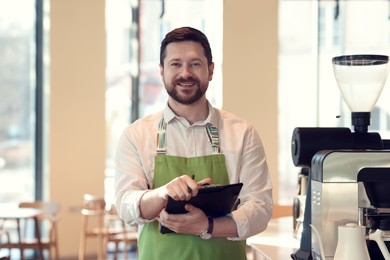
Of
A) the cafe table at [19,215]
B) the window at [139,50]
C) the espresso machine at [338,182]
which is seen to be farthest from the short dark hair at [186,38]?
the window at [139,50]

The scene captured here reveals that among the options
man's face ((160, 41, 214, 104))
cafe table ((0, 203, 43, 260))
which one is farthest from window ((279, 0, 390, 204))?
man's face ((160, 41, 214, 104))

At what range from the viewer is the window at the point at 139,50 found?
27.0 feet

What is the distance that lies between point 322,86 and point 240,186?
723 cm

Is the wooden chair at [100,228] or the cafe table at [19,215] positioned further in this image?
the wooden chair at [100,228]

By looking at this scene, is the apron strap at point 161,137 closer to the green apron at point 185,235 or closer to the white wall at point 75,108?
the green apron at point 185,235

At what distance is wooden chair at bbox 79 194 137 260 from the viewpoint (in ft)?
22.9

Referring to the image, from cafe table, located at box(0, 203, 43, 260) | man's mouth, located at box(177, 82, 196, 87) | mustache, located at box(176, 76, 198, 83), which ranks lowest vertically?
cafe table, located at box(0, 203, 43, 260)

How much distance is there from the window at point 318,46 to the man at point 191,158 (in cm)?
669

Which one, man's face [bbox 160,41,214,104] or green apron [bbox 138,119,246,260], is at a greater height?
man's face [bbox 160,41,214,104]

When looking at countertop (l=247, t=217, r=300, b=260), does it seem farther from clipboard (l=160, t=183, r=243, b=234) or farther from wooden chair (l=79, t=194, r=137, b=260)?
wooden chair (l=79, t=194, r=137, b=260)

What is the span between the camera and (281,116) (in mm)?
8992

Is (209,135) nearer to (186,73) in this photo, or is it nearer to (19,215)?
(186,73)

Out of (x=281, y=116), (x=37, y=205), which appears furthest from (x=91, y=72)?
(x=281, y=116)

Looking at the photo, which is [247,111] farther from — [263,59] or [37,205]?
[37,205]
